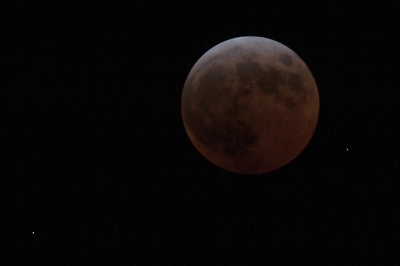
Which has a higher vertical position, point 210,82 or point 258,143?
point 210,82

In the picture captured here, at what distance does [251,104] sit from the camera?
20.4 feet

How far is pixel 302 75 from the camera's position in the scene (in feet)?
22.2

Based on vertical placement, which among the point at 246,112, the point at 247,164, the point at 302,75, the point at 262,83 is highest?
the point at 302,75

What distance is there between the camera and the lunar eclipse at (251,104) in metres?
6.28

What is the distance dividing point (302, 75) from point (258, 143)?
132 centimetres

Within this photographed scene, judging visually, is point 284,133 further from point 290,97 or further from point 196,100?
point 196,100

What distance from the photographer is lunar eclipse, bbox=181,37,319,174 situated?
6.28 metres

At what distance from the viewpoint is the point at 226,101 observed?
6305 millimetres

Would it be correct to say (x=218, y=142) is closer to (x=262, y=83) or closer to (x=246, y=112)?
(x=246, y=112)

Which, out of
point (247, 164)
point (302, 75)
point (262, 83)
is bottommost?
point (247, 164)

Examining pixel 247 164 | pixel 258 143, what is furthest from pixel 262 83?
pixel 247 164

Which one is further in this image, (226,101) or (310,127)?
(310,127)

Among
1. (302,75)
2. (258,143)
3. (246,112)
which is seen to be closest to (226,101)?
(246,112)

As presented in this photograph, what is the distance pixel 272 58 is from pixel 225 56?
71 cm
